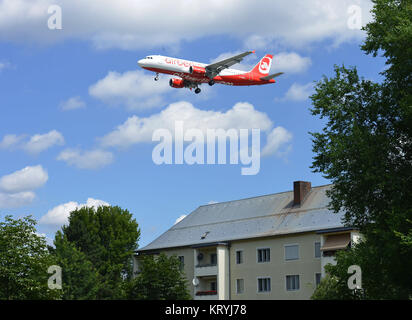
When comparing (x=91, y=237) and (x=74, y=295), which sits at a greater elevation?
(x=91, y=237)

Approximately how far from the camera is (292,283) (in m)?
67.3

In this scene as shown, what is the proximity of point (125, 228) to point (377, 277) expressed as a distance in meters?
66.8

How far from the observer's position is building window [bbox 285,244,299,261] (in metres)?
67.8

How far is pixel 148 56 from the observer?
59625mm

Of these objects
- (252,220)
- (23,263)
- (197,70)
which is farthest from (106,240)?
(23,263)

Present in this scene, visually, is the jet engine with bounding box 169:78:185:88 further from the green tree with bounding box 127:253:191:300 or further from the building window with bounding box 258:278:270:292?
the building window with bounding box 258:278:270:292

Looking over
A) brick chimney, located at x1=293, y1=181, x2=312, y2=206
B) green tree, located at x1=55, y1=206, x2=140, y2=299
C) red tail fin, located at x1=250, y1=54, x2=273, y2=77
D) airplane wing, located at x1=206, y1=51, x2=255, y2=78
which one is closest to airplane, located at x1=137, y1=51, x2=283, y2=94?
airplane wing, located at x1=206, y1=51, x2=255, y2=78

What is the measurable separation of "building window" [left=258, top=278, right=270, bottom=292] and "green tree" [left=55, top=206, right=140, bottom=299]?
23950mm

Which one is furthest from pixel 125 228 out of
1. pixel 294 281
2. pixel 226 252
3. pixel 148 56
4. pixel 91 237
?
pixel 148 56

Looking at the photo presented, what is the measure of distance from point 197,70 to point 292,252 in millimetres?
22726

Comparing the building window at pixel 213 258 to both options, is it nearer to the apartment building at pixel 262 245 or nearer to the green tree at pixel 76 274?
the apartment building at pixel 262 245

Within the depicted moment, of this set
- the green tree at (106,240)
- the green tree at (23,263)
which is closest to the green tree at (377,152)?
the green tree at (23,263)
